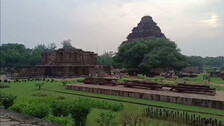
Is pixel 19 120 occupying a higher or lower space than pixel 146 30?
lower

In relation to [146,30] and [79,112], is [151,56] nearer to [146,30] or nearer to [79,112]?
[146,30]


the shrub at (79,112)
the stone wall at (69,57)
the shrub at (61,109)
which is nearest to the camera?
the shrub at (79,112)

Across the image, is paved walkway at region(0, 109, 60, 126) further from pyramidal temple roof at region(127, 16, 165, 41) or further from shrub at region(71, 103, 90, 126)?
pyramidal temple roof at region(127, 16, 165, 41)

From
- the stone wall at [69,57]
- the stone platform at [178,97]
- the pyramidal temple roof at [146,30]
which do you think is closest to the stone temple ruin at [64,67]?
the stone wall at [69,57]

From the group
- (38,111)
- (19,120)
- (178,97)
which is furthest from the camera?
Answer: (178,97)

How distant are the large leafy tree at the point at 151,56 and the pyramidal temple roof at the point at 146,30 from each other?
10.1m

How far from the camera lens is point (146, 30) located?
45.8 meters

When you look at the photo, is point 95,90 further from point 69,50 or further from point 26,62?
point 26,62

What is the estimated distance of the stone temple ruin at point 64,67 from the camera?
30.8m

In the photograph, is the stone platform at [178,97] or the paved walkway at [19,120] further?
the stone platform at [178,97]

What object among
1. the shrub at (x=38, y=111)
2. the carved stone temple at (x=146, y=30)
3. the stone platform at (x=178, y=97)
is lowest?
the stone platform at (x=178, y=97)

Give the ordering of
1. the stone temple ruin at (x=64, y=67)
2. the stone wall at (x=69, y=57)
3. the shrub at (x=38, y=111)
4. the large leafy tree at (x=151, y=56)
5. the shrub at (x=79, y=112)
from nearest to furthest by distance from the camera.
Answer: the shrub at (x=79, y=112) < the shrub at (x=38, y=111) < the large leafy tree at (x=151, y=56) < the stone temple ruin at (x=64, y=67) < the stone wall at (x=69, y=57)

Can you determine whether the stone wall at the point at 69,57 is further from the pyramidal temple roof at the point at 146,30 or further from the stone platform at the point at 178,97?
the stone platform at the point at 178,97

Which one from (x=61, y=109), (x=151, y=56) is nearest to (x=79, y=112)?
(x=61, y=109)
